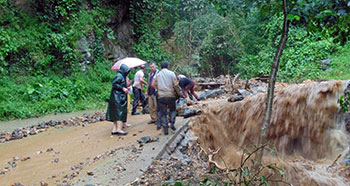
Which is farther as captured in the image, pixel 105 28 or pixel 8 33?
pixel 105 28

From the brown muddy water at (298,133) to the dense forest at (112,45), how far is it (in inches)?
49.1

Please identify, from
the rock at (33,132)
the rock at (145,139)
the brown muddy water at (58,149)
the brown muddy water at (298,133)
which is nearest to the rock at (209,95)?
the brown muddy water at (58,149)

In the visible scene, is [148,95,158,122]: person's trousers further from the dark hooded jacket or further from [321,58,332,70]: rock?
[321,58,332,70]: rock

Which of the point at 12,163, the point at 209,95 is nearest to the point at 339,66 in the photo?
the point at 209,95

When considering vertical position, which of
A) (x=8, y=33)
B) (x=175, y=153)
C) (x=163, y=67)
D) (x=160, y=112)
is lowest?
(x=175, y=153)

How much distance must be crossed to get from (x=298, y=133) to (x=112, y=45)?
1322cm

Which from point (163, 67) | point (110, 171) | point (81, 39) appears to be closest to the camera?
point (110, 171)

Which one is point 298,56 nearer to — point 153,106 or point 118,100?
point 153,106

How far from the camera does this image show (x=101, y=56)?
1548 cm

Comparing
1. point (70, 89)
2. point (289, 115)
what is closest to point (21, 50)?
point (70, 89)

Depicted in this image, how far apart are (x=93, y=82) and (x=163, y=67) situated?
7586 mm

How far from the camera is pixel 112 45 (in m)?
16.7

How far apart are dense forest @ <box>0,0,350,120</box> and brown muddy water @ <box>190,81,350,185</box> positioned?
1247mm

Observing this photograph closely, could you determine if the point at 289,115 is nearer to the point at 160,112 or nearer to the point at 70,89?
the point at 160,112
